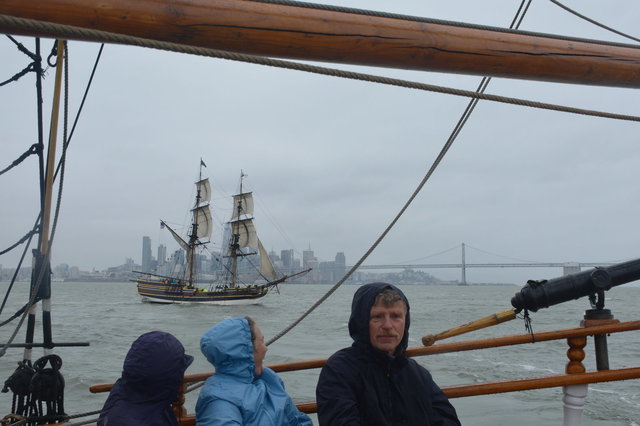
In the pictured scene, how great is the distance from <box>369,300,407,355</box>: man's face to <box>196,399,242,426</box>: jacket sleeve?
25.1 inches

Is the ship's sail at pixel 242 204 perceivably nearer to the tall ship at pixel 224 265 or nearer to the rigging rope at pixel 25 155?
the tall ship at pixel 224 265

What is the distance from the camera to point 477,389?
260 cm

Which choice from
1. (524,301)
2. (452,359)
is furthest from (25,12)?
(452,359)

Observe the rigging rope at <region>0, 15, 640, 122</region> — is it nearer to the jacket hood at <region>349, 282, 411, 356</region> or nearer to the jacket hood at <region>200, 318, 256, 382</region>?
the jacket hood at <region>349, 282, 411, 356</region>

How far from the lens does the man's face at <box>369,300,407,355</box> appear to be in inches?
90.8

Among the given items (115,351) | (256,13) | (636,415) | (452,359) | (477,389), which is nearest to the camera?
(256,13)

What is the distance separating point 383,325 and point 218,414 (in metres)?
0.76

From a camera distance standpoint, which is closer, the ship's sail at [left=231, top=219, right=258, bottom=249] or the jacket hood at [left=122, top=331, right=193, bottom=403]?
the jacket hood at [left=122, top=331, right=193, bottom=403]

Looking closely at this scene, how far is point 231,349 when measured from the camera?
2.30 meters

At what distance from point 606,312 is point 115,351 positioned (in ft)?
60.3

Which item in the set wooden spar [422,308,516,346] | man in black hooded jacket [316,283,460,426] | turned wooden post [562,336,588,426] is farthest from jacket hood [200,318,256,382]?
turned wooden post [562,336,588,426]

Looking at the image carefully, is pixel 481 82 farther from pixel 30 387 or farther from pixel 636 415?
pixel 636 415

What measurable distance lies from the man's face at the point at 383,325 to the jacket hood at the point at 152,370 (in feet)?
2.68

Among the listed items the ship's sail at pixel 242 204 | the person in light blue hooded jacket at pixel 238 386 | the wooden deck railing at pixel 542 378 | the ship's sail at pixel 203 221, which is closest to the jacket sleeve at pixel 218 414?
the person in light blue hooded jacket at pixel 238 386
